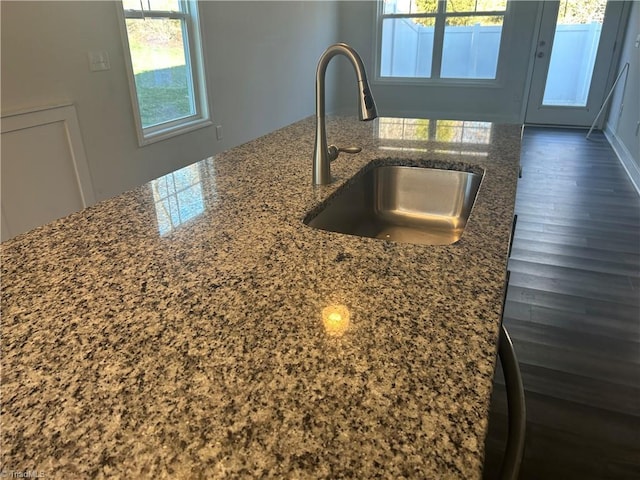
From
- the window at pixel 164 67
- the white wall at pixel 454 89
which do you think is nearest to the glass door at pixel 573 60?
the white wall at pixel 454 89

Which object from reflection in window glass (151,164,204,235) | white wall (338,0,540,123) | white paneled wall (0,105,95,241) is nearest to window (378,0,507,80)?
white wall (338,0,540,123)

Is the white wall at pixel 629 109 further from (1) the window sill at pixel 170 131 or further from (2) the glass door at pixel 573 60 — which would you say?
(1) the window sill at pixel 170 131

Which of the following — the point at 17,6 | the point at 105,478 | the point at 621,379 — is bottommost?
the point at 621,379

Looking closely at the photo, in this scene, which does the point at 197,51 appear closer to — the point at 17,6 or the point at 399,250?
the point at 17,6

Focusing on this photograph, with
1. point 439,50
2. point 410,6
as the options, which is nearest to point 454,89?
point 439,50

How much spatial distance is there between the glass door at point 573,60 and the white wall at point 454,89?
172 mm

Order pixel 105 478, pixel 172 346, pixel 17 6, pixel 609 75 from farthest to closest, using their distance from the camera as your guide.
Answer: pixel 609 75
pixel 17 6
pixel 172 346
pixel 105 478

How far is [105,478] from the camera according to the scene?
0.46 meters

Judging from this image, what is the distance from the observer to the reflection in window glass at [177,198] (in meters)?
1.08

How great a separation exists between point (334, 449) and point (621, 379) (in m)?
1.90

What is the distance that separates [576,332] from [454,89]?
519 cm

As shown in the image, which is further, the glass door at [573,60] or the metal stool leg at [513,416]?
the glass door at [573,60]

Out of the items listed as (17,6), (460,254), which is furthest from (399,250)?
(17,6)

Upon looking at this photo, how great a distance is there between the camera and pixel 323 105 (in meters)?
1.21
